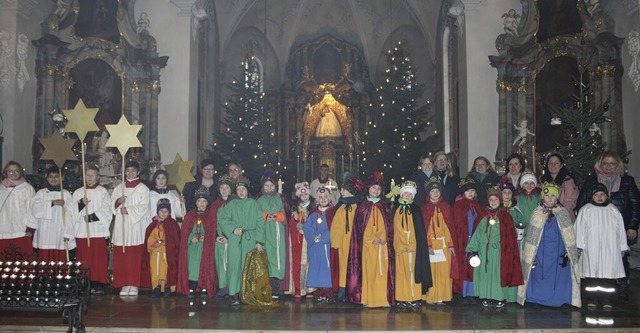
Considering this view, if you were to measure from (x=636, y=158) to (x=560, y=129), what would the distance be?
78.7 inches

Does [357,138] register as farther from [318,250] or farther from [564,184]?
[318,250]

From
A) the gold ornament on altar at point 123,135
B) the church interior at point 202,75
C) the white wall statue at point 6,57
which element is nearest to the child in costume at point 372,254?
the church interior at point 202,75

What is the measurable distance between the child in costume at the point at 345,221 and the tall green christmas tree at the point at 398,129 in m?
11.4

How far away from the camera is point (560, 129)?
15.2 metres

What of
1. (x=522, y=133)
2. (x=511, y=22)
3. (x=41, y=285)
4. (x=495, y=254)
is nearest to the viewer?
(x=41, y=285)

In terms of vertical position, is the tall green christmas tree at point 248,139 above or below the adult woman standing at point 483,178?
above

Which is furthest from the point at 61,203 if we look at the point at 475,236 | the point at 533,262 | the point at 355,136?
the point at 355,136

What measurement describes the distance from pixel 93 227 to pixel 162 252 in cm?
117

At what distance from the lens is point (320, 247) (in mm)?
8961

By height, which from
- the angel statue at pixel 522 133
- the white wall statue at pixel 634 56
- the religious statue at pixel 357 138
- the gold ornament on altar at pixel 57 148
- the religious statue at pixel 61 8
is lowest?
the gold ornament on altar at pixel 57 148

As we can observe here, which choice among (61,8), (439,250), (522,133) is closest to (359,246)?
(439,250)

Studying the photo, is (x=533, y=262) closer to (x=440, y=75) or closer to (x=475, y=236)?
(x=475, y=236)

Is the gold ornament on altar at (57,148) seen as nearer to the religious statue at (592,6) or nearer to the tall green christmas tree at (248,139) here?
the tall green christmas tree at (248,139)

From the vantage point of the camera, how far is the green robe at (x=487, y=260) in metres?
8.41
